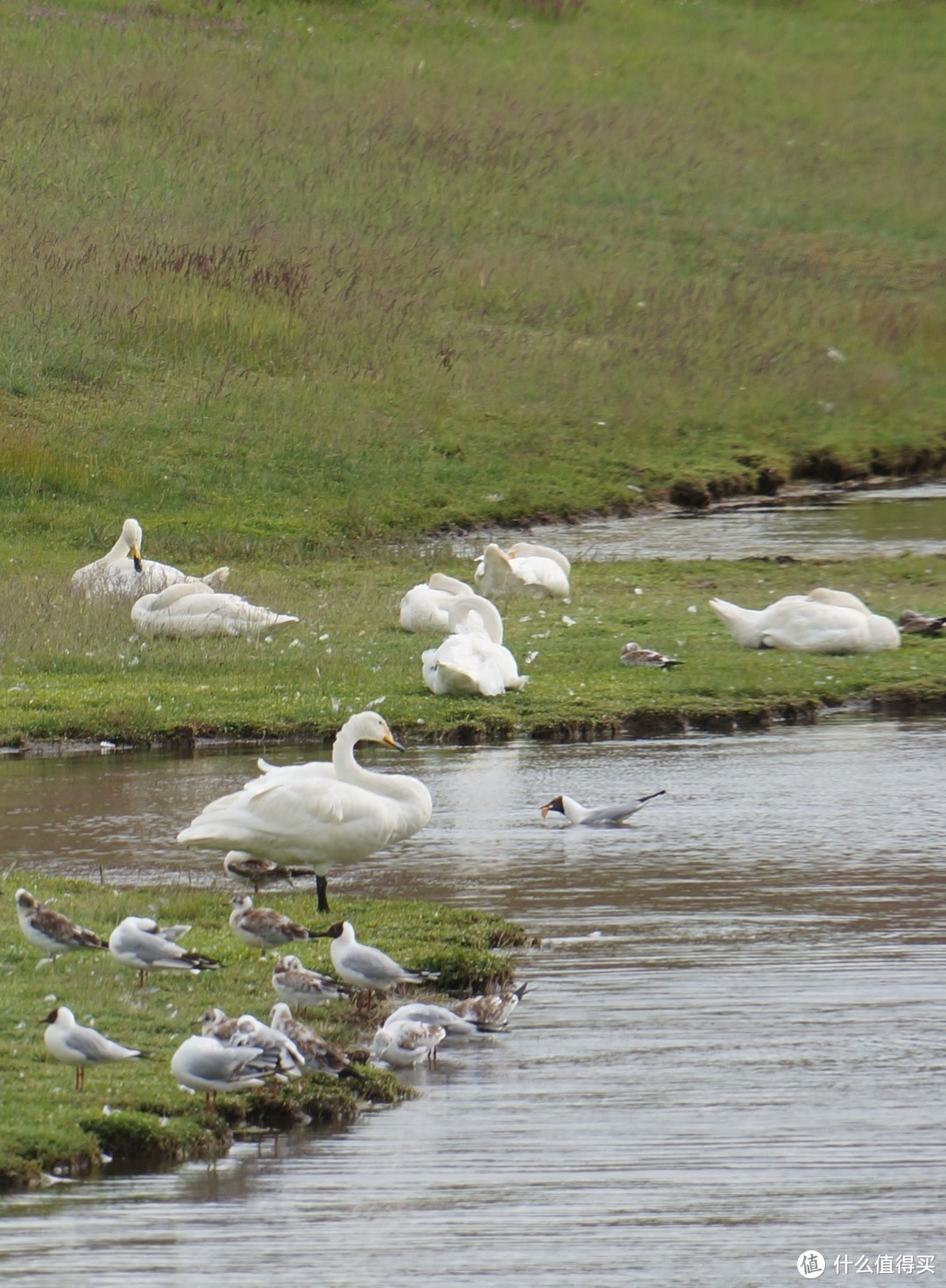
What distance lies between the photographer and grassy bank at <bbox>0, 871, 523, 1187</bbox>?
276 inches

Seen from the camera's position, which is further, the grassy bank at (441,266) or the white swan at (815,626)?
the grassy bank at (441,266)

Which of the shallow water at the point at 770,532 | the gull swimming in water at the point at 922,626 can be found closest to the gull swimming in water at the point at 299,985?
the gull swimming in water at the point at 922,626

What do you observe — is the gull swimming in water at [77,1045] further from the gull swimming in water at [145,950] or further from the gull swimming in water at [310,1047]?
the gull swimming in water at [145,950]

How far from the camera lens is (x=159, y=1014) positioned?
8164 mm

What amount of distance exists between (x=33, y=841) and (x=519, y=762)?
3.57m

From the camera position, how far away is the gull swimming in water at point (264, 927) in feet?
29.4

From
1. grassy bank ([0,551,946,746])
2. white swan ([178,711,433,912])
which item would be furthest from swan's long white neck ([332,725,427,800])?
grassy bank ([0,551,946,746])

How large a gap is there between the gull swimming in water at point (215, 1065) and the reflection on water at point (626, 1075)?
278mm

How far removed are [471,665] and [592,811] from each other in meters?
3.25

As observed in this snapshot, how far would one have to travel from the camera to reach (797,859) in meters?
11.4

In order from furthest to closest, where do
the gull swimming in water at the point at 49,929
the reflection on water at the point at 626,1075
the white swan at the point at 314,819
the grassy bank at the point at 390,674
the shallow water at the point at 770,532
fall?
the shallow water at the point at 770,532 < the grassy bank at the point at 390,674 < the white swan at the point at 314,819 < the gull swimming in water at the point at 49,929 < the reflection on water at the point at 626,1075

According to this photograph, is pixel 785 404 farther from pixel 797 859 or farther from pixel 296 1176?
pixel 296 1176

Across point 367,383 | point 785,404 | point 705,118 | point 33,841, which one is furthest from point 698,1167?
point 705,118

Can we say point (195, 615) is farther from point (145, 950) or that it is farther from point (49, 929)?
point (145, 950)
